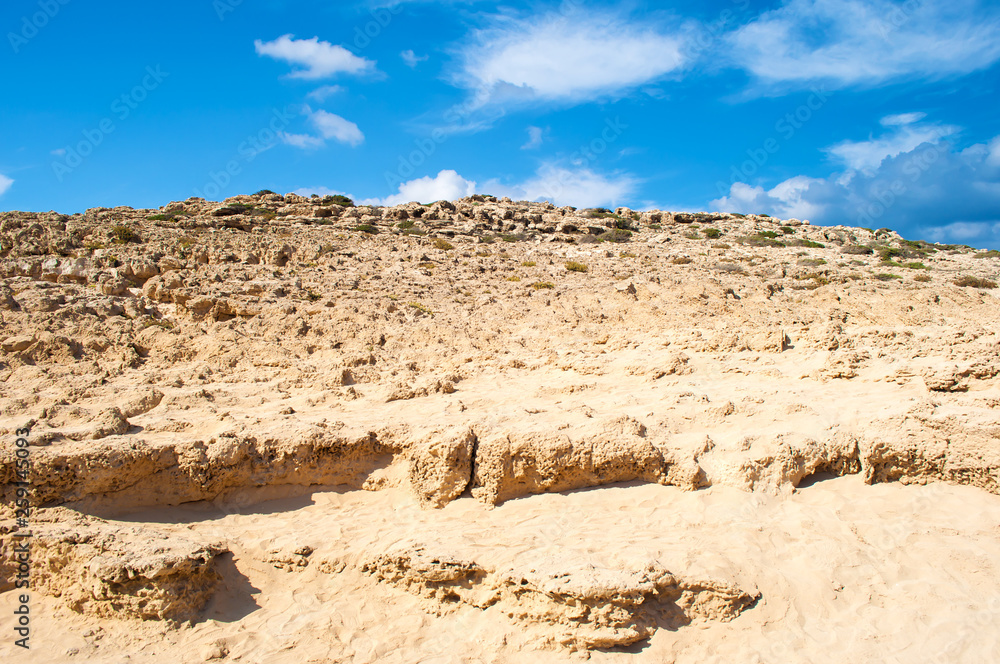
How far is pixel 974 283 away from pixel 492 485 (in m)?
18.5

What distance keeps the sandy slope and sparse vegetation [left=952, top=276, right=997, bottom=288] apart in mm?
10481

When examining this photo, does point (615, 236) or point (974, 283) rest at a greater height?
point (615, 236)

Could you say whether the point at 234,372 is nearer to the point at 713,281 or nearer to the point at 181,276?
the point at 181,276

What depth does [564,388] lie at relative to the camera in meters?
8.52

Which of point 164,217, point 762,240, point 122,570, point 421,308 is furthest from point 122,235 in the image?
point 762,240

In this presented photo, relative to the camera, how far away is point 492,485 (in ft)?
20.8

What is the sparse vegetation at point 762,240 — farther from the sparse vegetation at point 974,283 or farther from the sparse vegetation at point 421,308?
the sparse vegetation at point 421,308

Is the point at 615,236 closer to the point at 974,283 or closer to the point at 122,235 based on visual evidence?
the point at 974,283

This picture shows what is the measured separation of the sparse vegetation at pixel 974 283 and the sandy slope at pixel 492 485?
10.5 m

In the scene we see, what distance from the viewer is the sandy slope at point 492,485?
479cm

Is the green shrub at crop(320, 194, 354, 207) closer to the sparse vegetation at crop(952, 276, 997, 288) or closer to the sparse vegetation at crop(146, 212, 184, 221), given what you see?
the sparse vegetation at crop(146, 212, 184, 221)

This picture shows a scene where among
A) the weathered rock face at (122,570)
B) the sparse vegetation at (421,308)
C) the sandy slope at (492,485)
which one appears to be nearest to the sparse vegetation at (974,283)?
the sandy slope at (492,485)

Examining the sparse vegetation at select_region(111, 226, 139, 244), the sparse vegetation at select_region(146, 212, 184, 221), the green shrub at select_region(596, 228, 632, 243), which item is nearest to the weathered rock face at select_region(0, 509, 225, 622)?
the sparse vegetation at select_region(111, 226, 139, 244)

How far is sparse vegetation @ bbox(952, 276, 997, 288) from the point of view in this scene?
17.0 meters
